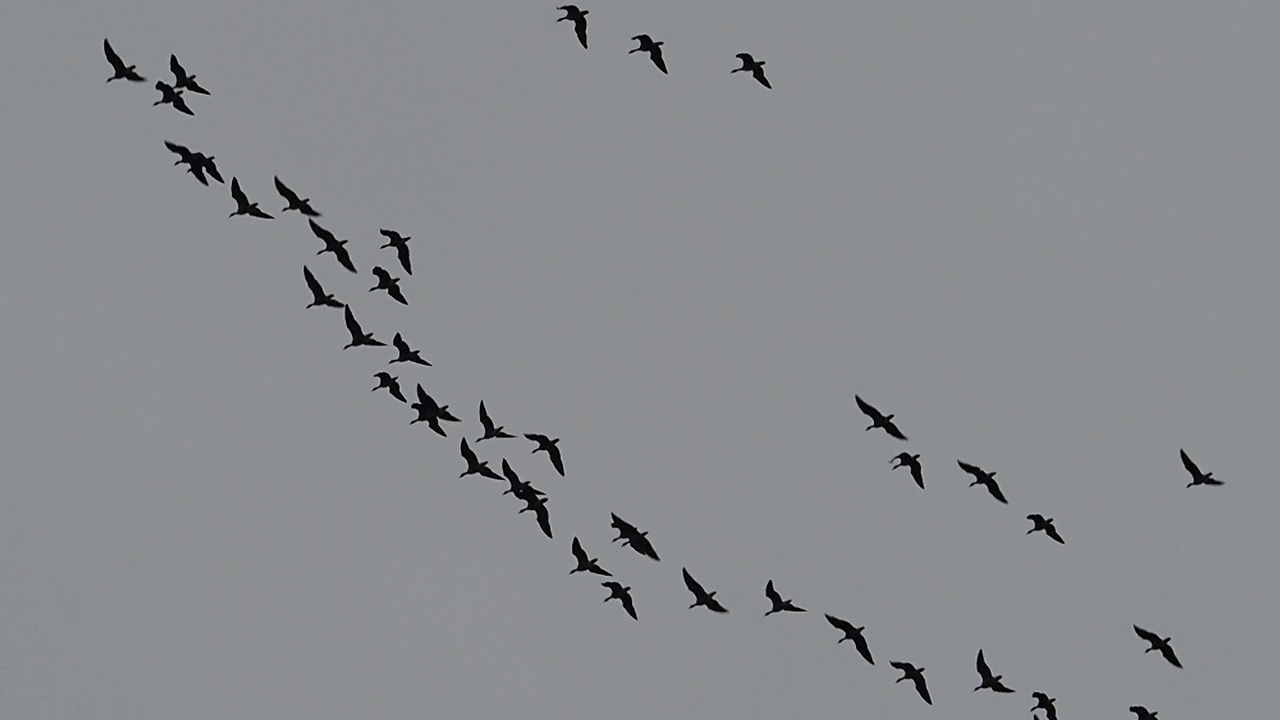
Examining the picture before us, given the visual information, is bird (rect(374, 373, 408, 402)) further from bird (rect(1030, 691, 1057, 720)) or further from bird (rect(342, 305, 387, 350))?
bird (rect(1030, 691, 1057, 720))

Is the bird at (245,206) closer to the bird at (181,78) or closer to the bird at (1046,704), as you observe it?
the bird at (181,78)

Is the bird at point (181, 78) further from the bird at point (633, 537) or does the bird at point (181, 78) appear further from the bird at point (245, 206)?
the bird at point (633, 537)

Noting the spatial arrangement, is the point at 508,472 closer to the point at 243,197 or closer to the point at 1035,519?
the point at 243,197

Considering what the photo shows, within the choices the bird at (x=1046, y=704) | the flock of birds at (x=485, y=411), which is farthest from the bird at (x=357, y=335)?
the bird at (x=1046, y=704)

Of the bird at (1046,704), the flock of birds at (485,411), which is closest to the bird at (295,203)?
the flock of birds at (485,411)

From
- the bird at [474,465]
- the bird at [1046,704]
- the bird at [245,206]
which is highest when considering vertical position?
the bird at [245,206]

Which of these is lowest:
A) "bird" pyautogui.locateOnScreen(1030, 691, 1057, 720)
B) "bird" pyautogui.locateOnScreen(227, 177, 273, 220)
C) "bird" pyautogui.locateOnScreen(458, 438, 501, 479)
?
"bird" pyautogui.locateOnScreen(1030, 691, 1057, 720)

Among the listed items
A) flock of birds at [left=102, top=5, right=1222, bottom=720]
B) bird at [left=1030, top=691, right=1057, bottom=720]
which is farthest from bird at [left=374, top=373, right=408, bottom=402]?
bird at [left=1030, top=691, right=1057, bottom=720]

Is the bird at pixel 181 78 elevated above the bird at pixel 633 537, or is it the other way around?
the bird at pixel 181 78

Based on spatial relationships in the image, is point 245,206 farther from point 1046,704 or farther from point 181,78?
point 1046,704

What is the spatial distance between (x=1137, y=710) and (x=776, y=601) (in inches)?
480

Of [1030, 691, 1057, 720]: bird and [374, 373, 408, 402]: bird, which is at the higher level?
[374, 373, 408, 402]: bird

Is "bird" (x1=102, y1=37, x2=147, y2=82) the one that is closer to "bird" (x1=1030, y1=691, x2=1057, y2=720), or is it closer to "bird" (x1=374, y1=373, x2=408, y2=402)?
"bird" (x1=374, y1=373, x2=408, y2=402)

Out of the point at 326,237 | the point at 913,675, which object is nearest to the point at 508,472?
the point at 326,237
